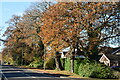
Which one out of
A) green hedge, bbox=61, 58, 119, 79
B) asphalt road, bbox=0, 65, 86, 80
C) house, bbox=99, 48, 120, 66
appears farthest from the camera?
house, bbox=99, 48, 120, 66

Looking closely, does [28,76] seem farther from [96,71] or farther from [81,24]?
[81,24]

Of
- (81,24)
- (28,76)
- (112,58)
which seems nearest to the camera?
(81,24)

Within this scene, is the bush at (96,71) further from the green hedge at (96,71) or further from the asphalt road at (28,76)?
the asphalt road at (28,76)

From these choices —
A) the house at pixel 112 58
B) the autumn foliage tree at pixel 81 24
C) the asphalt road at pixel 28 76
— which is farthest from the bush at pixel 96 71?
the house at pixel 112 58

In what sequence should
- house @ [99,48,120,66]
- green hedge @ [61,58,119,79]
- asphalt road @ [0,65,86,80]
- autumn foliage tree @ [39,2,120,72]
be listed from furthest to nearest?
house @ [99,48,120,66], green hedge @ [61,58,119,79], autumn foliage tree @ [39,2,120,72], asphalt road @ [0,65,86,80]

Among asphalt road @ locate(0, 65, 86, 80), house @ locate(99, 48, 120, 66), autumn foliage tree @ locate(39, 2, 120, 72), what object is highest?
autumn foliage tree @ locate(39, 2, 120, 72)

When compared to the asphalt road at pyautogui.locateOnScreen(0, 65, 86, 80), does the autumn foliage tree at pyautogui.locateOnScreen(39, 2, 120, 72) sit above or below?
above

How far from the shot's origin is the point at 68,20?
23.1 m

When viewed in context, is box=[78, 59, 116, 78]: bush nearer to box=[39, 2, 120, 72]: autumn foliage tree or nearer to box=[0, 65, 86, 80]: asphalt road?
box=[39, 2, 120, 72]: autumn foliage tree

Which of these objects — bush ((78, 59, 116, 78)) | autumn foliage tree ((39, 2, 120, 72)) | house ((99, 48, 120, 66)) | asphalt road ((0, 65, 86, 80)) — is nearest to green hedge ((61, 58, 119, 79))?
bush ((78, 59, 116, 78))

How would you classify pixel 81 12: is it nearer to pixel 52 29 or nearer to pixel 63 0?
pixel 63 0

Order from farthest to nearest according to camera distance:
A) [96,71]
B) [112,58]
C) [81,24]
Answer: [112,58], [96,71], [81,24]

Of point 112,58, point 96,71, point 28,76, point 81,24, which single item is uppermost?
point 81,24

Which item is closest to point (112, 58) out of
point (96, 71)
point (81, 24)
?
point (96, 71)
